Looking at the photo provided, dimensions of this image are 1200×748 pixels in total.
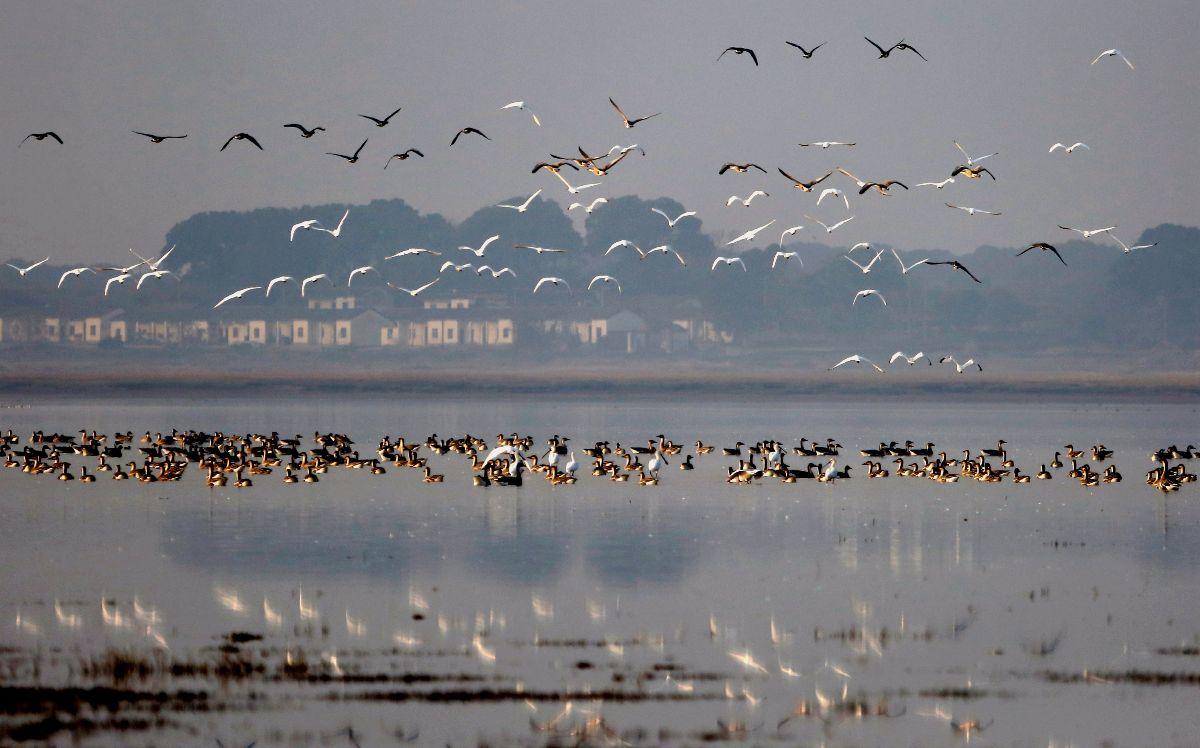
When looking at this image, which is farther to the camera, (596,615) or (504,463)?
(504,463)

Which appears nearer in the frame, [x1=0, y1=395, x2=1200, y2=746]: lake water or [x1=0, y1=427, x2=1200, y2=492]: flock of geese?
[x1=0, y1=395, x2=1200, y2=746]: lake water

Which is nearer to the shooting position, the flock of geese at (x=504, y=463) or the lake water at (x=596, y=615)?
the lake water at (x=596, y=615)

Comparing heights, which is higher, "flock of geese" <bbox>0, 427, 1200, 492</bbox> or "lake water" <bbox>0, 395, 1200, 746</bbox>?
"flock of geese" <bbox>0, 427, 1200, 492</bbox>

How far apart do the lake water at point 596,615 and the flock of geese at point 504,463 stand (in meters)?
1.09

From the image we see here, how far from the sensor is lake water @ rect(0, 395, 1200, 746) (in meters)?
15.4

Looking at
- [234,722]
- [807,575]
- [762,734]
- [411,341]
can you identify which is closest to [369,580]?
[807,575]

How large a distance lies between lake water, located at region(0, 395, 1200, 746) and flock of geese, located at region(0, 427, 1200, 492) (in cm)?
109

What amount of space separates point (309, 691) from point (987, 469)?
25.7 meters

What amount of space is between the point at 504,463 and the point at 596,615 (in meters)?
18.5

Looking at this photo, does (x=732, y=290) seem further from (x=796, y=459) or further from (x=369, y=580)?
(x=369, y=580)

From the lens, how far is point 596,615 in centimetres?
2017

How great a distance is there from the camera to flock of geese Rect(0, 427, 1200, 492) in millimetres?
38094

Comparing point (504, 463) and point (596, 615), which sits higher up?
point (504, 463)

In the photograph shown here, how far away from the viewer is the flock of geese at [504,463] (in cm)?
3809
